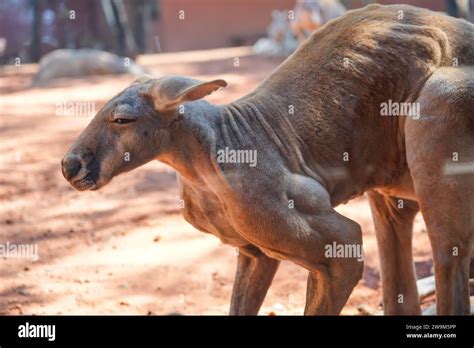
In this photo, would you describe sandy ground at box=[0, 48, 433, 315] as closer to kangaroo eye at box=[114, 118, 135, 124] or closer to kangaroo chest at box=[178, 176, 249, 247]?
kangaroo chest at box=[178, 176, 249, 247]

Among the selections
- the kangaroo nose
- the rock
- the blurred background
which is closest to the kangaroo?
the kangaroo nose

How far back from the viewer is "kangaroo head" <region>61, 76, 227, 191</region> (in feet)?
12.2

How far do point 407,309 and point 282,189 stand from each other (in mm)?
1446

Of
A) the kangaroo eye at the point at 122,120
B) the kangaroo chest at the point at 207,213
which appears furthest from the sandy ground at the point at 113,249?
the kangaroo eye at the point at 122,120

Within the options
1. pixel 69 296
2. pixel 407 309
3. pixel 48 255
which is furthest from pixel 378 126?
pixel 48 255

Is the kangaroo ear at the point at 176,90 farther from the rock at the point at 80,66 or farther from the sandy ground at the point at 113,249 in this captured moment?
the rock at the point at 80,66

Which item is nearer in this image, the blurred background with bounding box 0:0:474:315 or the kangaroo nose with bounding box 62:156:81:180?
the kangaroo nose with bounding box 62:156:81:180

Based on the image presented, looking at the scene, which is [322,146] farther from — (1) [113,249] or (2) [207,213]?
(1) [113,249]

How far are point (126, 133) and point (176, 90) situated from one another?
11.7 inches

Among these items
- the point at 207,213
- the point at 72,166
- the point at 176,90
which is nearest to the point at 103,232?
the point at 207,213

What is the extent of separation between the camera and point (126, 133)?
3771mm

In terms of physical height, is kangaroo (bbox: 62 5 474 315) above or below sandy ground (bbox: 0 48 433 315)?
above

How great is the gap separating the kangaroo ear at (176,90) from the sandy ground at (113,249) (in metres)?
1.91

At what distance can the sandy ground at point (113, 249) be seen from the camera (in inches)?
213
